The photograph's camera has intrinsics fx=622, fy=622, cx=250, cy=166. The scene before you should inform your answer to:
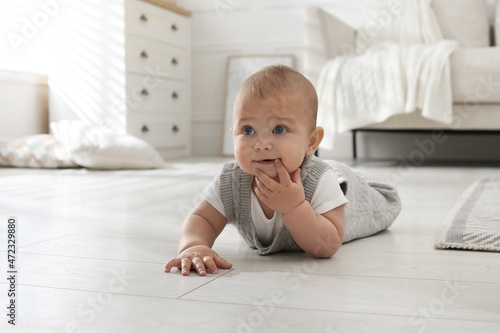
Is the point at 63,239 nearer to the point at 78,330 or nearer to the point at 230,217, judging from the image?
the point at 230,217

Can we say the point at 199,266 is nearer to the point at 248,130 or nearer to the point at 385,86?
the point at 248,130

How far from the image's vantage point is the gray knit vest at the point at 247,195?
3.20 feet

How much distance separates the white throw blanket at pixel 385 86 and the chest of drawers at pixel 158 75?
1146 millimetres

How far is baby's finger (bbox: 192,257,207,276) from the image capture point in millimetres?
861

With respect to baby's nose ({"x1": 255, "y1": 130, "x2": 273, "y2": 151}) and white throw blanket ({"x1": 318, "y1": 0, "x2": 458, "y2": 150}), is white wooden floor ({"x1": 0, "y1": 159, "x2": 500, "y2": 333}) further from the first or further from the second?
white throw blanket ({"x1": 318, "y1": 0, "x2": 458, "y2": 150})

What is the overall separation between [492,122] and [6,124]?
251 cm

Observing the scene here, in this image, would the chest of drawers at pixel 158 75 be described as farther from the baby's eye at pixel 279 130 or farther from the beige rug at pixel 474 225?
the baby's eye at pixel 279 130

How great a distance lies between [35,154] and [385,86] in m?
1.67

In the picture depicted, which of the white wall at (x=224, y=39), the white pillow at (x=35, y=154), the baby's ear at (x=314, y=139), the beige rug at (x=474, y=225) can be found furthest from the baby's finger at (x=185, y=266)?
the white wall at (x=224, y=39)

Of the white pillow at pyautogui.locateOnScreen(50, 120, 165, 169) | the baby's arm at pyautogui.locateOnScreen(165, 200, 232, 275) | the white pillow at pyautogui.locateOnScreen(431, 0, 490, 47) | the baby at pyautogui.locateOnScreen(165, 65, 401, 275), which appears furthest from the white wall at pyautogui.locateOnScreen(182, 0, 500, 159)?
the baby's arm at pyautogui.locateOnScreen(165, 200, 232, 275)

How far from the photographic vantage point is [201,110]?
4234mm

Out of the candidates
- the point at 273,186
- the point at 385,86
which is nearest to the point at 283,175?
the point at 273,186

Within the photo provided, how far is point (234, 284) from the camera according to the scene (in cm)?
82

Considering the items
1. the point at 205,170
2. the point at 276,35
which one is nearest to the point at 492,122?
the point at 205,170
